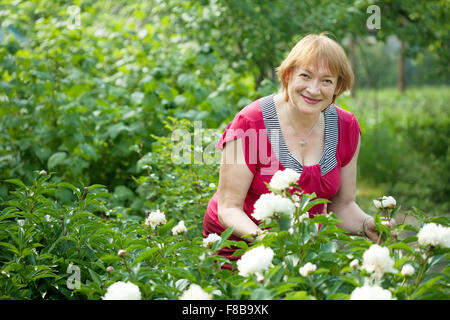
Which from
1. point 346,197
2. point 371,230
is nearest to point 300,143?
point 346,197

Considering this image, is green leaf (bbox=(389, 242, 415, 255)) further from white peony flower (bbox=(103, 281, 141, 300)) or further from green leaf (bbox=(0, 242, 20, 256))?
green leaf (bbox=(0, 242, 20, 256))

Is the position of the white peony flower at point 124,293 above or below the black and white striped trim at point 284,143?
below

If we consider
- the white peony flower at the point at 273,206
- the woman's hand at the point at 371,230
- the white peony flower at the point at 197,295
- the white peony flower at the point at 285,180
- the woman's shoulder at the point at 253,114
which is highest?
the woman's shoulder at the point at 253,114

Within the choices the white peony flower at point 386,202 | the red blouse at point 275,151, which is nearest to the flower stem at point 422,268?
the white peony flower at point 386,202

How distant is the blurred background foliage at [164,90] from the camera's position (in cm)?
334

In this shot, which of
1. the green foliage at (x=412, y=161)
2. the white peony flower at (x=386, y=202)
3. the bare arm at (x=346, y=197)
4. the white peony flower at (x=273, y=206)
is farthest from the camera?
the green foliage at (x=412, y=161)

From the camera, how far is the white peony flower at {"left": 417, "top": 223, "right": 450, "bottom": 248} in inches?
47.5

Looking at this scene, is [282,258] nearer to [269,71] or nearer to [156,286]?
[156,286]

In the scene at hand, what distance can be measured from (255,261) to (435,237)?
1.32ft

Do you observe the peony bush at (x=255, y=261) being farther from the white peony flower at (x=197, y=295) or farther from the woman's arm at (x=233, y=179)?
the woman's arm at (x=233, y=179)

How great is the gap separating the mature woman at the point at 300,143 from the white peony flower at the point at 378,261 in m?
0.79

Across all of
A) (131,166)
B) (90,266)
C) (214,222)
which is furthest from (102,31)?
(90,266)

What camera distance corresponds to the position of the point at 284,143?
7.09 feet

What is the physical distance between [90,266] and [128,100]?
2606 mm
